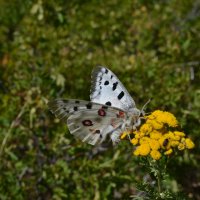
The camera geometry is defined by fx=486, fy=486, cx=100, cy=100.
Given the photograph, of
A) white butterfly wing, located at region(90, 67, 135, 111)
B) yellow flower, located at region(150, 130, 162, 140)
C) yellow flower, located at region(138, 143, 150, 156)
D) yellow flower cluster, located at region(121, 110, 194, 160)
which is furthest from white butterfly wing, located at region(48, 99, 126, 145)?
yellow flower, located at region(138, 143, 150, 156)

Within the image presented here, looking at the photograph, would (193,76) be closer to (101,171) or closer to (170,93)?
(170,93)

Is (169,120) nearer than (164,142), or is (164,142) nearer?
(164,142)

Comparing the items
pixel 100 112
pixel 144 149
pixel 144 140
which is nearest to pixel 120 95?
pixel 100 112

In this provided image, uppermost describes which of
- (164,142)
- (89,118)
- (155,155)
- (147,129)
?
(89,118)

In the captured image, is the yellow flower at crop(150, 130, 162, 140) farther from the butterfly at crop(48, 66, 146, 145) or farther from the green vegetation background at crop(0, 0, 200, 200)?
the green vegetation background at crop(0, 0, 200, 200)

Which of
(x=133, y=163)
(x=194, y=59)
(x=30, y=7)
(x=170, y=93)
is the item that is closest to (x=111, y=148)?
(x=133, y=163)

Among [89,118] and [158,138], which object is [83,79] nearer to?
[89,118]

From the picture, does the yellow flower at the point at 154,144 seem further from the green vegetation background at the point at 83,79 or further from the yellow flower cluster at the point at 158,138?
the green vegetation background at the point at 83,79
